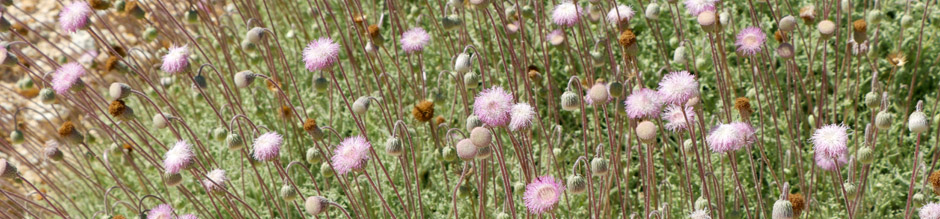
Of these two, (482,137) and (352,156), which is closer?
(482,137)

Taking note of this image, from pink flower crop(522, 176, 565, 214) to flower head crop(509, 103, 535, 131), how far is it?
138 millimetres

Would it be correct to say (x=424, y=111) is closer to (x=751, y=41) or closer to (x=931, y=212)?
(x=751, y=41)

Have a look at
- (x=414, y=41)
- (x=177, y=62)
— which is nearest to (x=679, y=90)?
(x=414, y=41)

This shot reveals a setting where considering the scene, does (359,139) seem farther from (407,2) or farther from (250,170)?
(407,2)

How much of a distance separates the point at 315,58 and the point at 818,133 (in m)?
1.38

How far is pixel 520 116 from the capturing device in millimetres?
1965

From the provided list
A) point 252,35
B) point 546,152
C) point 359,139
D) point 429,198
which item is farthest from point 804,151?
point 252,35

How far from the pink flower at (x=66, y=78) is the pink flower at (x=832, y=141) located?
2195mm

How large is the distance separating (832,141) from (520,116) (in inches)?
28.5

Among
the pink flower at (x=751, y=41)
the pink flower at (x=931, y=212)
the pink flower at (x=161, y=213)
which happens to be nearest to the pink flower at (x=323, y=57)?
the pink flower at (x=161, y=213)

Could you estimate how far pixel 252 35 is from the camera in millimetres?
2559

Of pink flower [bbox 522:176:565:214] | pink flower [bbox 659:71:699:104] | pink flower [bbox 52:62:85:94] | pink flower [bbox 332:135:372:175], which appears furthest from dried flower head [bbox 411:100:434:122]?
pink flower [bbox 52:62:85:94]

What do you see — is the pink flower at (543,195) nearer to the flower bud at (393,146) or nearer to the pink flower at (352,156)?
the flower bud at (393,146)

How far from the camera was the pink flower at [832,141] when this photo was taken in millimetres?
1896
